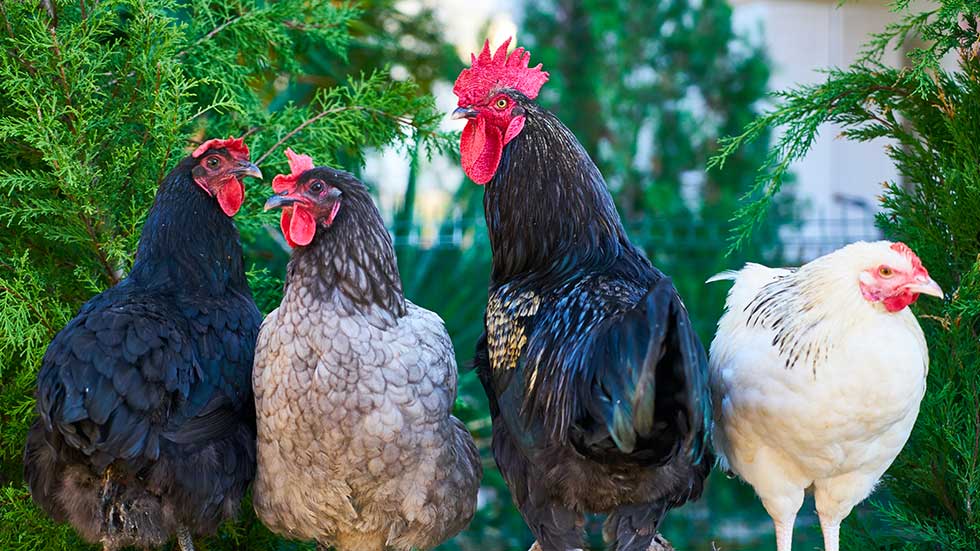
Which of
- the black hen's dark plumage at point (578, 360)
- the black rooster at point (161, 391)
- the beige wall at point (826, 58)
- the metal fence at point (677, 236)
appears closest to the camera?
the black hen's dark plumage at point (578, 360)

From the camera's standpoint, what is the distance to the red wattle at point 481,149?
3.87 meters

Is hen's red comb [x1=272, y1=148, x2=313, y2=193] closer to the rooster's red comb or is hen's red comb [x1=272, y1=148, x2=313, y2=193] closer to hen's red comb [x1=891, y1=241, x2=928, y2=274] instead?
the rooster's red comb

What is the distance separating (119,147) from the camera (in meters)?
4.31

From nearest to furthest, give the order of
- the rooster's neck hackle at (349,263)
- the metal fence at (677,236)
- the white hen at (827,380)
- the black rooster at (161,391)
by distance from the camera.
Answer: the white hen at (827,380), the black rooster at (161,391), the rooster's neck hackle at (349,263), the metal fence at (677,236)

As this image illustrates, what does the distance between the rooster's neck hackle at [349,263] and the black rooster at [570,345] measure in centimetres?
46

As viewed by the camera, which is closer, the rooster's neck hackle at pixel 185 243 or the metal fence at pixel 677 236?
the rooster's neck hackle at pixel 185 243

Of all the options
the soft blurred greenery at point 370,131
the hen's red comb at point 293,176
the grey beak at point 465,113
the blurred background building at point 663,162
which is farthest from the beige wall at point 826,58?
the hen's red comb at point 293,176

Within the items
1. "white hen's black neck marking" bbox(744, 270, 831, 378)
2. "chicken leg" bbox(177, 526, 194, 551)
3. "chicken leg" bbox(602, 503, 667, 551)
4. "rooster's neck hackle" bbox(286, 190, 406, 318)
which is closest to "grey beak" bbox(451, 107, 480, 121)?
"rooster's neck hackle" bbox(286, 190, 406, 318)

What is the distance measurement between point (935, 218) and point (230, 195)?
2.99 meters

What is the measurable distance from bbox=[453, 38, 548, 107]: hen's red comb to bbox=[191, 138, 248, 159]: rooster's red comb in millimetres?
992

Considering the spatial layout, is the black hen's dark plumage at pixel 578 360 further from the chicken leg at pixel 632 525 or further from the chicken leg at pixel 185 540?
the chicken leg at pixel 185 540

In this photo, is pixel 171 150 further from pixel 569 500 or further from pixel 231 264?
pixel 569 500

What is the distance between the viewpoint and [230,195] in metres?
4.22

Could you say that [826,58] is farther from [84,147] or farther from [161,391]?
[161,391]
